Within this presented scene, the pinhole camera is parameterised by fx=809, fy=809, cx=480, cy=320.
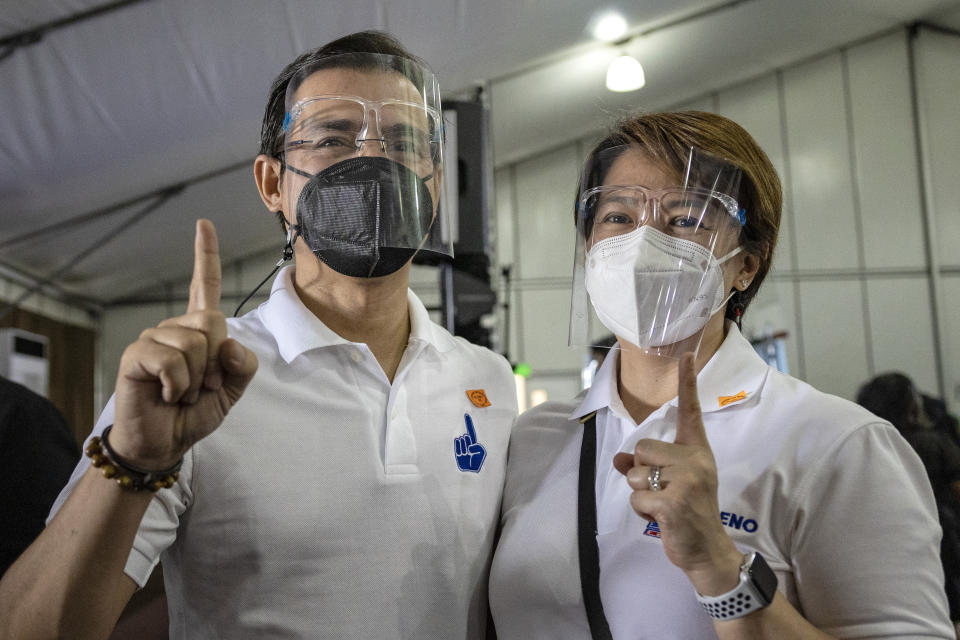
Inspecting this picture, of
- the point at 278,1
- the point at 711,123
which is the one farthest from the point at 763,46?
the point at 711,123

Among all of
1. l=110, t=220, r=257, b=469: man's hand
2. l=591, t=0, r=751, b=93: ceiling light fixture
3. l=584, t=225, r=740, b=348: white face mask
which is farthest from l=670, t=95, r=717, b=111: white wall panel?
l=110, t=220, r=257, b=469: man's hand

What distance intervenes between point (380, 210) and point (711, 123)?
673mm

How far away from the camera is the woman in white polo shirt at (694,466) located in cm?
121

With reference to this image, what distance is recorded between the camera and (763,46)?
1089cm

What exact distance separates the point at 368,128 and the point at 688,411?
85cm

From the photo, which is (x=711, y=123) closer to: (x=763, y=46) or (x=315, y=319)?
(x=315, y=319)

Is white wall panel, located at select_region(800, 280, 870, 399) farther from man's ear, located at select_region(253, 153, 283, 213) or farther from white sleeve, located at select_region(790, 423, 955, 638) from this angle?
man's ear, located at select_region(253, 153, 283, 213)

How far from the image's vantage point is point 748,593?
3.84 feet

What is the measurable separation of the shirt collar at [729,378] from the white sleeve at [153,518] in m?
0.82

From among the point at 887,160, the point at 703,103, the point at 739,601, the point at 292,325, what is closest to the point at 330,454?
the point at 292,325

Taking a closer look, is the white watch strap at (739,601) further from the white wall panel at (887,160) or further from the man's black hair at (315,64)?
the white wall panel at (887,160)

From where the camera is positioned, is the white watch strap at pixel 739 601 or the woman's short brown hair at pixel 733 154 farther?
the woman's short brown hair at pixel 733 154

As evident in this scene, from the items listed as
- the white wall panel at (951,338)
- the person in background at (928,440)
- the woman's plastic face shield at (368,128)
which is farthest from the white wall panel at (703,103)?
the woman's plastic face shield at (368,128)

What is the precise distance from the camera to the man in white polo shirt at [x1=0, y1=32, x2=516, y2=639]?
131cm
